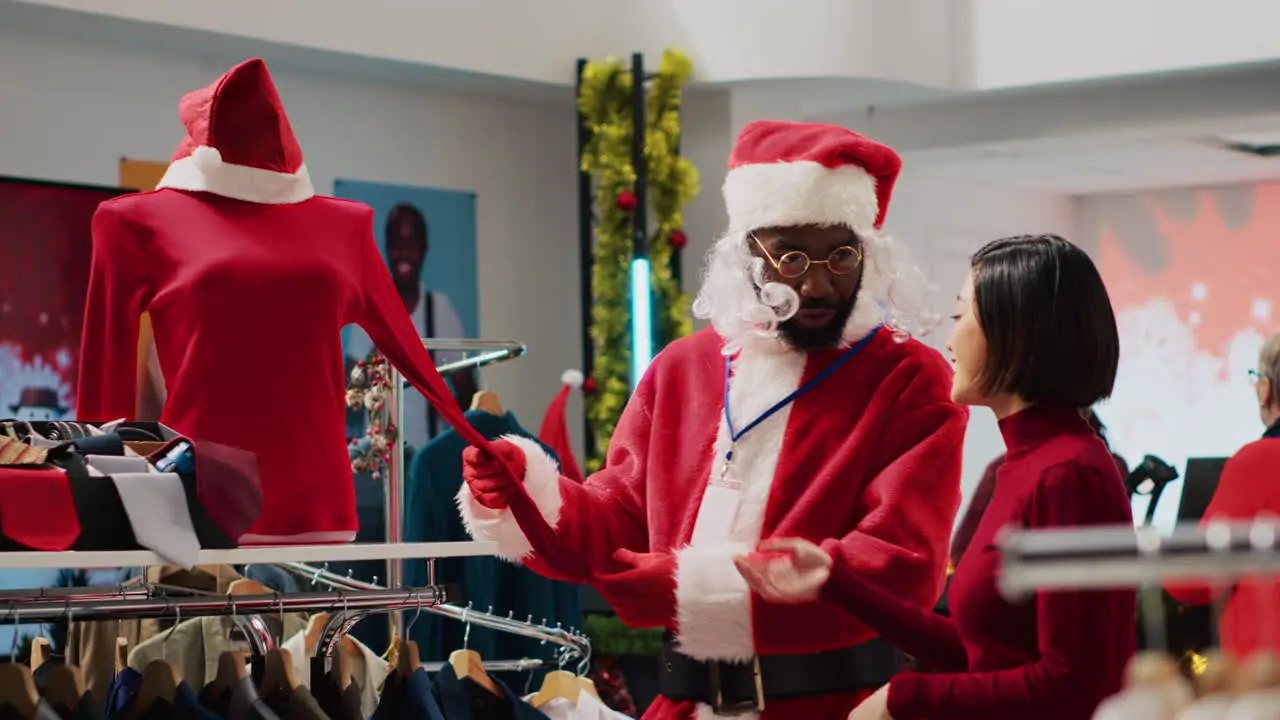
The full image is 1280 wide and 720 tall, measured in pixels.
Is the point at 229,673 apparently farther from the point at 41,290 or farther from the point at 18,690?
the point at 41,290

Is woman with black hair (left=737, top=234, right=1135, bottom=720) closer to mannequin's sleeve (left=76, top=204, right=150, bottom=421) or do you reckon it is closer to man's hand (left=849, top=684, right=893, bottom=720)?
man's hand (left=849, top=684, right=893, bottom=720)

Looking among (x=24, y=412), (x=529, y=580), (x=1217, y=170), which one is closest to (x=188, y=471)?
(x=529, y=580)

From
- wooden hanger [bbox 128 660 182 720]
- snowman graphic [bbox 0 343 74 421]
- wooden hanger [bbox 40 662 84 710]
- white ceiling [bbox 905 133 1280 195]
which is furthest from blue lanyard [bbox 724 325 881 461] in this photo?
white ceiling [bbox 905 133 1280 195]

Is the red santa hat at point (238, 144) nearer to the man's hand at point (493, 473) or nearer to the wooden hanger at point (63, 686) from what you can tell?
the man's hand at point (493, 473)

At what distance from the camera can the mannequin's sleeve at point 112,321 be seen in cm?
272

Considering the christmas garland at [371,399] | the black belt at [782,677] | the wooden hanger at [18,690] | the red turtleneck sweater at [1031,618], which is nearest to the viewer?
the red turtleneck sweater at [1031,618]

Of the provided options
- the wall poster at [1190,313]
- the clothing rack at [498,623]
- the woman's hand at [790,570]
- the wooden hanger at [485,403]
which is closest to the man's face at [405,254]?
the wooden hanger at [485,403]

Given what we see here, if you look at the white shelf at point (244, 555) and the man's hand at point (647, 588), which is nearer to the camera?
the white shelf at point (244, 555)

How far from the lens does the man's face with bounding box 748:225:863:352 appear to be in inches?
104

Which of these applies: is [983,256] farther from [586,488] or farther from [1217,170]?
[1217,170]

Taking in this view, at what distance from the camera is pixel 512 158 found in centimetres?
733

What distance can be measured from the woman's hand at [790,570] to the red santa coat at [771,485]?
269 mm

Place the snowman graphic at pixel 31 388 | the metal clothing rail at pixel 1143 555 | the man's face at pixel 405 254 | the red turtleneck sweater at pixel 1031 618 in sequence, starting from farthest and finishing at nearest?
the man's face at pixel 405 254, the snowman graphic at pixel 31 388, the red turtleneck sweater at pixel 1031 618, the metal clothing rail at pixel 1143 555

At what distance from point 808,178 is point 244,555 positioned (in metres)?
1.08
